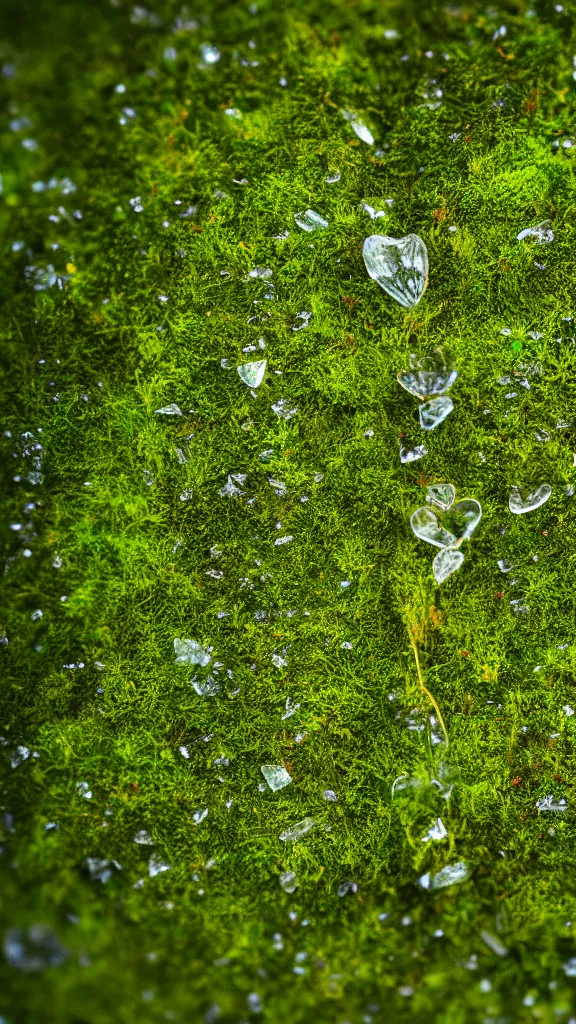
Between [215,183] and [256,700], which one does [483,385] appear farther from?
[256,700]

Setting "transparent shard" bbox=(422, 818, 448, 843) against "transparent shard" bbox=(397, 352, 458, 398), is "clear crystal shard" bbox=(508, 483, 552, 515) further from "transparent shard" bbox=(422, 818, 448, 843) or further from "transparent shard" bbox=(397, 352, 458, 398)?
"transparent shard" bbox=(422, 818, 448, 843)

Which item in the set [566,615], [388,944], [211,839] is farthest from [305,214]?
[388,944]

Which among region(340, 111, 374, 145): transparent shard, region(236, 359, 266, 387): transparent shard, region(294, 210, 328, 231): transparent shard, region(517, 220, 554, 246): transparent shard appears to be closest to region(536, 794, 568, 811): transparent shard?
region(236, 359, 266, 387): transparent shard

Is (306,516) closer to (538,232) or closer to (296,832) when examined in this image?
(296,832)

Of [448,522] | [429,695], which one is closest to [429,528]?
[448,522]

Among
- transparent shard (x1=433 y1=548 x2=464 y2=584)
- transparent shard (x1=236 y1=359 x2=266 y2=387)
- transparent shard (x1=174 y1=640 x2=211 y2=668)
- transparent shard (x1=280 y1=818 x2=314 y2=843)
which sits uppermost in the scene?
transparent shard (x1=236 y1=359 x2=266 y2=387)

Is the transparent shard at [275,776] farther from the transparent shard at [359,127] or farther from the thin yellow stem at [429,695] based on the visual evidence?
the transparent shard at [359,127]
